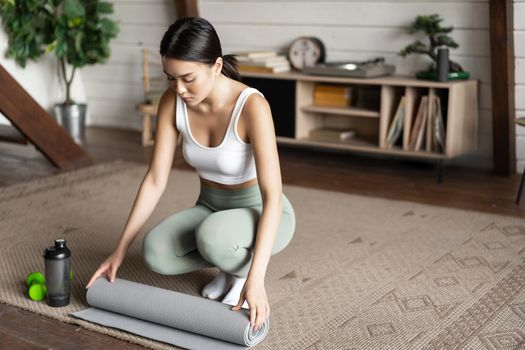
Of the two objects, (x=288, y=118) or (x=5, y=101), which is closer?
(x=5, y=101)

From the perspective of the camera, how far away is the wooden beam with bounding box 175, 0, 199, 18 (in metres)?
4.80

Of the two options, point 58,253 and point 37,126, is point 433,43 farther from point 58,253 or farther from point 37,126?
point 58,253

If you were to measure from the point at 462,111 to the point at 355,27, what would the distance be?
871mm

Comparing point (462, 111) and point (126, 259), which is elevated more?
point (462, 111)

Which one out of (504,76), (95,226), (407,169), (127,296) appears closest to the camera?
(127,296)

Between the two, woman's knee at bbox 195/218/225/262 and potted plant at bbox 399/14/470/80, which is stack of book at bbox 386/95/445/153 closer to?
potted plant at bbox 399/14/470/80

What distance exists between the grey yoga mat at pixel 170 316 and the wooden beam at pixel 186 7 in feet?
9.71

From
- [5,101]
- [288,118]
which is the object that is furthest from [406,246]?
[5,101]

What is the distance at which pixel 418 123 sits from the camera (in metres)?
4.01

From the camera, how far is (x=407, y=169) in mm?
4254

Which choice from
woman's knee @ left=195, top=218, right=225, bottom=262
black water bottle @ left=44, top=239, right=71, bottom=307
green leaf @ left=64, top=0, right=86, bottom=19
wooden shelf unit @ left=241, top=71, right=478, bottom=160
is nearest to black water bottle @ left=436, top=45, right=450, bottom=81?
wooden shelf unit @ left=241, top=71, right=478, bottom=160

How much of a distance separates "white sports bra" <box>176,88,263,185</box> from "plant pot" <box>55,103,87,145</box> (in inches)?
126

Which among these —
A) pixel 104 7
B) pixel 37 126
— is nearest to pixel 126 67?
pixel 104 7

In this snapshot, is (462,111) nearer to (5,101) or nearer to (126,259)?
(126,259)
